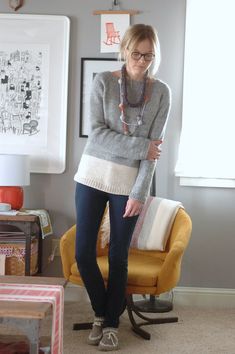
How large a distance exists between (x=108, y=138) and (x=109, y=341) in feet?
3.08

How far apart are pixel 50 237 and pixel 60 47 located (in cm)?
122

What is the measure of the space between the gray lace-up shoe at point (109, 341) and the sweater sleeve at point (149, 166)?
65cm

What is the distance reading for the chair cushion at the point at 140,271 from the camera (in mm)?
2494

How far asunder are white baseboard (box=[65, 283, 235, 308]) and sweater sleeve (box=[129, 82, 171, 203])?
122 cm

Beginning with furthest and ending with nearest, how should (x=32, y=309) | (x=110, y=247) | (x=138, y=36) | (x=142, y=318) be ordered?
(x=142, y=318), (x=110, y=247), (x=138, y=36), (x=32, y=309)

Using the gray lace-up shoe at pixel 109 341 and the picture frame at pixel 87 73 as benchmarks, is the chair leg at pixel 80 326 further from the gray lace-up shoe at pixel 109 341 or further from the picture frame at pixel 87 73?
the picture frame at pixel 87 73

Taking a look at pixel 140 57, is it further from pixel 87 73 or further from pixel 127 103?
pixel 87 73

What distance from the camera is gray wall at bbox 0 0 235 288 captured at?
319cm

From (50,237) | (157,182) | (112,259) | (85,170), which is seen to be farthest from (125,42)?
(50,237)

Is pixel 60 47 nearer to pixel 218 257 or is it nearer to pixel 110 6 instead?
pixel 110 6

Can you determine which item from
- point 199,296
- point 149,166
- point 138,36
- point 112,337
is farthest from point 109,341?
point 138,36

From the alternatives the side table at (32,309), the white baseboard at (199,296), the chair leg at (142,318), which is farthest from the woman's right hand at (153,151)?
the white baseboard at (199,296)

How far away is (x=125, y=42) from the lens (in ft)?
7.31

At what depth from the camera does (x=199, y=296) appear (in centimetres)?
324
